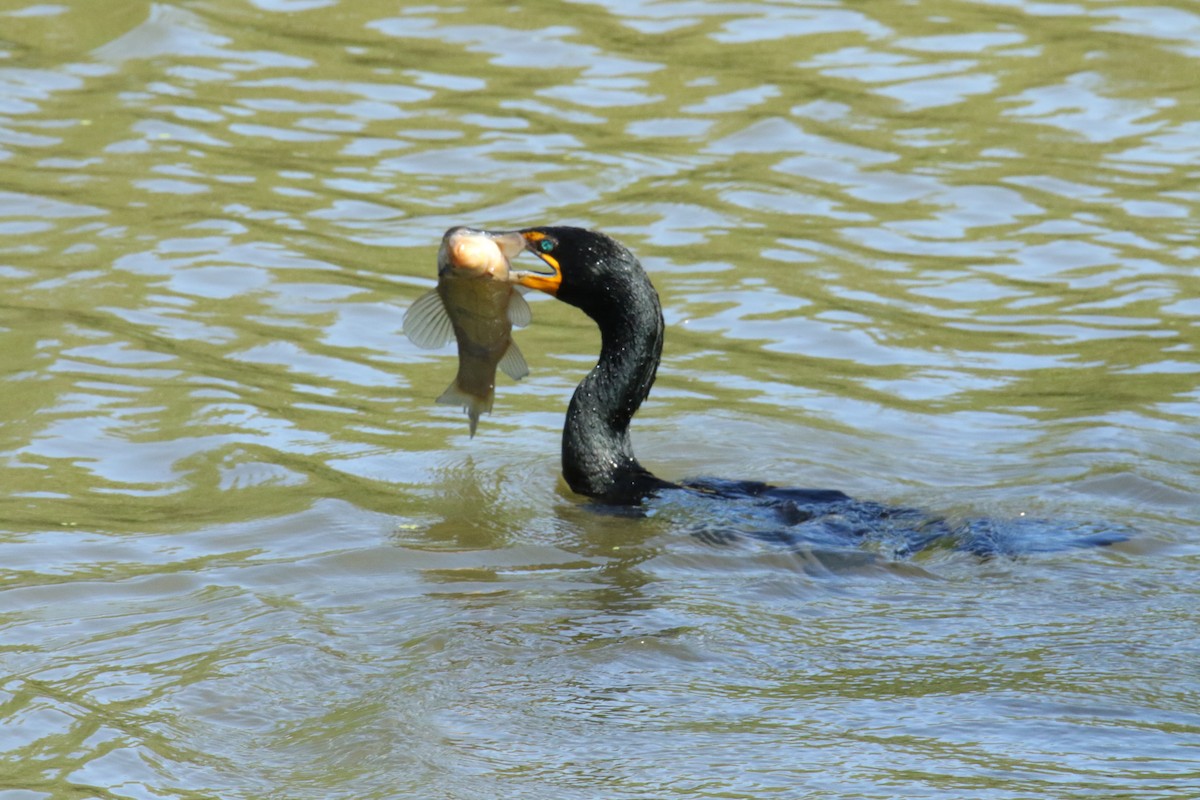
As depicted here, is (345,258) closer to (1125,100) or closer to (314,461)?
(314,461)

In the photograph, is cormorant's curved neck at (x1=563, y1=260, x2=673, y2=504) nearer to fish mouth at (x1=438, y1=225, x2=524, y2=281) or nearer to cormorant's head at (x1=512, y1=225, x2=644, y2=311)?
cormorant's head at (x1=512, y1=225, x2=644, y2=311)

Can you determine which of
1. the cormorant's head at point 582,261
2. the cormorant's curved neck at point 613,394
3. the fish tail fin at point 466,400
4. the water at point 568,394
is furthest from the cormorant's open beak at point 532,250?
the water at point 568,394

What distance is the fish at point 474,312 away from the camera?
19.3 ft

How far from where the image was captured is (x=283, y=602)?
527cm

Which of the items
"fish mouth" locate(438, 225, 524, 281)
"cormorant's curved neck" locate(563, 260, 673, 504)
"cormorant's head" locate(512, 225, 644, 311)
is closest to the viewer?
"fish mouth" locate(438, 225, 524, 281)

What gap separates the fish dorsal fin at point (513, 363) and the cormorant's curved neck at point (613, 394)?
355 millimetres

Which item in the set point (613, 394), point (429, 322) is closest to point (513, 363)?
point (429, 322)

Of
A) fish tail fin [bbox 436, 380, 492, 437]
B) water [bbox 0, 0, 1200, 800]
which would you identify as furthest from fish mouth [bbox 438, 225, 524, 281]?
water [bbox 0, 0, 1200, 800]

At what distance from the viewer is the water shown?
4.34m

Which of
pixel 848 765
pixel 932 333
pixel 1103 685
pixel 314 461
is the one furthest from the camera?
pixel 932 333

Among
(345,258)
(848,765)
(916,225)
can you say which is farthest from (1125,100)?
(848,765)

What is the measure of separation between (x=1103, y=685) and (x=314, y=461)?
3.40 m

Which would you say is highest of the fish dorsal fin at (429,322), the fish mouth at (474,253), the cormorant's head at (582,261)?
the fish mouth at (474,253)

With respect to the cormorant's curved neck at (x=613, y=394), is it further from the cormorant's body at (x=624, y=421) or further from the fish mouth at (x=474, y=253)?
the fish mouth at (x=474, y=253)
